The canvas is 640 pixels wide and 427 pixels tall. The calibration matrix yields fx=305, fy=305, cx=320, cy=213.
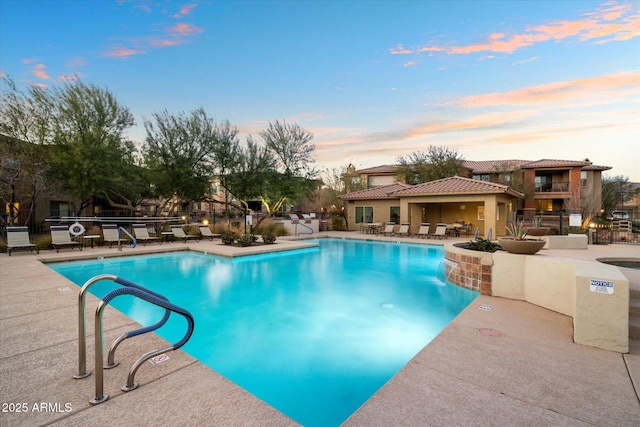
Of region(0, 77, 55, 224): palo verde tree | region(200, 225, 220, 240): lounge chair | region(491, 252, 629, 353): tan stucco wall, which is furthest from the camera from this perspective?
region(200, 225, 220, 240): lounge chair

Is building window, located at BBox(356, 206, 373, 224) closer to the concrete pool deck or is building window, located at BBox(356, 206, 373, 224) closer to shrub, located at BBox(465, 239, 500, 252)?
shrub, located at BBox(465, 239, 500, 252)

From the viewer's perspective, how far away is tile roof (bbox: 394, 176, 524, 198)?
55.5 ft

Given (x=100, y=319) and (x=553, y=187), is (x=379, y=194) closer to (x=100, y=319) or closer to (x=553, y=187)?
(x=553, y=187)

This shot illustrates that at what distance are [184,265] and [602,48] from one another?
59.1 ft

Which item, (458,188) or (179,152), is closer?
(179,152)

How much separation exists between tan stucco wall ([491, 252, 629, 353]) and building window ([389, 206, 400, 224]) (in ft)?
55.0

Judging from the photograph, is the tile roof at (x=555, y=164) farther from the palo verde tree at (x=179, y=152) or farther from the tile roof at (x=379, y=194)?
the palo verde tree at (x=179, y=152)

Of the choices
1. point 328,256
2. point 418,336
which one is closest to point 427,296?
point 418,336

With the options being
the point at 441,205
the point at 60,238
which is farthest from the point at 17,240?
the point at 441,205

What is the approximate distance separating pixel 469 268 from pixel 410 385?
15.8ft

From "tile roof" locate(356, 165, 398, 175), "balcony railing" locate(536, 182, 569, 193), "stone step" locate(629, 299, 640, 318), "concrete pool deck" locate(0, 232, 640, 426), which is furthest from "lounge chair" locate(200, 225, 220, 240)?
"balcony railing" locate(536, 182, 569, 193)

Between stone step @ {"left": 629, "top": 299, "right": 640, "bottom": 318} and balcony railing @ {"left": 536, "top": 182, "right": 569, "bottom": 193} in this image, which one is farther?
balcony railing @ {"left": 536, "top": 182, "right": 569, "bottom": 193}

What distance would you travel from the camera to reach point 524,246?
18.2ft

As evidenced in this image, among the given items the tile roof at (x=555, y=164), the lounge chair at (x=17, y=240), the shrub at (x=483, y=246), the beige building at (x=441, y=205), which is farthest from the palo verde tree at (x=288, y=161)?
the tile roof at (x=555, y=164)
